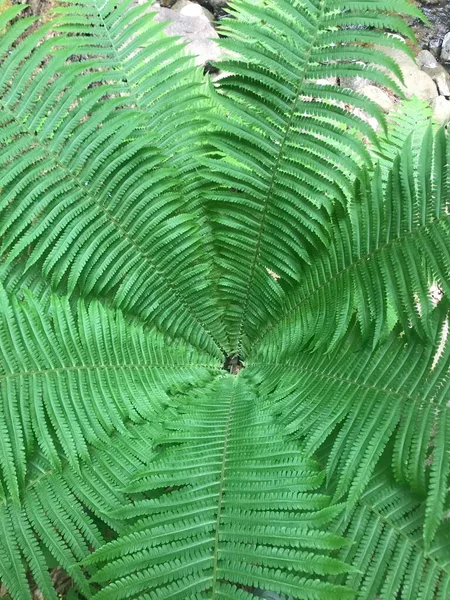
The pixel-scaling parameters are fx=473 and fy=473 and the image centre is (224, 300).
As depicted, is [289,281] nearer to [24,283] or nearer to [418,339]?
[418,339]

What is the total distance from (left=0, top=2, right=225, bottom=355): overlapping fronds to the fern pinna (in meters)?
0.01

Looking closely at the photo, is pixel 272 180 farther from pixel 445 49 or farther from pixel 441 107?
pixel 445 49

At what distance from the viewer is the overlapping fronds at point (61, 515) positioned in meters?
1.62

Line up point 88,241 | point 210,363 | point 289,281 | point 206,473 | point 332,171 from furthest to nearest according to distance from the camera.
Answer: point 210,363 < point 289,281 < point 88,241 < point 332,171 < point 206,473

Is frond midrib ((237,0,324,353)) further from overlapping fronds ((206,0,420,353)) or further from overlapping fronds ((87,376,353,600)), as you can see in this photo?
overlapping fronds ((87,376,353,600))

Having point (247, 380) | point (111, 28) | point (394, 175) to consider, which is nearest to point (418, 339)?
point (394, 175)

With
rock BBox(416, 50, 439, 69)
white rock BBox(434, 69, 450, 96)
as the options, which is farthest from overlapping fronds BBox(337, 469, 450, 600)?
rock BBox(416, 50, 439, 69)

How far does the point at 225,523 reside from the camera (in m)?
1.54

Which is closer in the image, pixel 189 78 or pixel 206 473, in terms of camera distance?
pixel 206 473

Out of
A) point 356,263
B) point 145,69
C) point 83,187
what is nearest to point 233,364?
point 356,263

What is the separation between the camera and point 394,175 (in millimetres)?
2000

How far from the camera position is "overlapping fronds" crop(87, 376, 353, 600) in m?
1.38

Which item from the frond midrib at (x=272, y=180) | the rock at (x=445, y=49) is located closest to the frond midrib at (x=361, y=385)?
the frond midrib at (x=272, y=180)

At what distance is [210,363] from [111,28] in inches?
70.8
